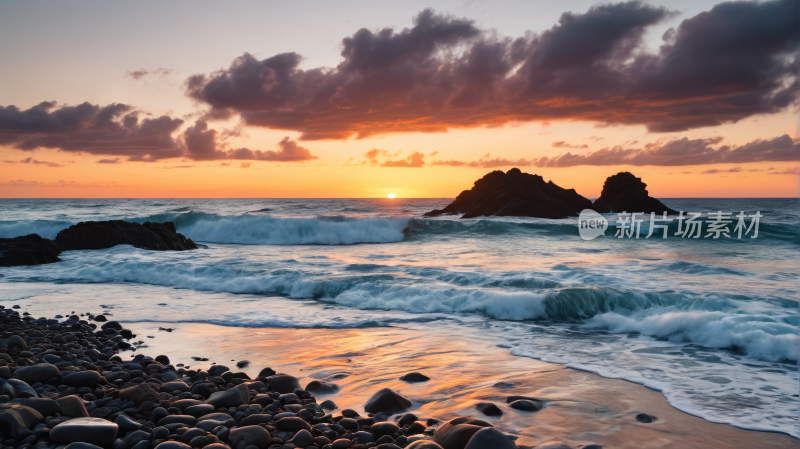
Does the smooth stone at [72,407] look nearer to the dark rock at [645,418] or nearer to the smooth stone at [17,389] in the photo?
the smooth stone at [17,389]

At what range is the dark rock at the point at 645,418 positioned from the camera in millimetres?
4082

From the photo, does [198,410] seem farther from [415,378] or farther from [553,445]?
[553,445]

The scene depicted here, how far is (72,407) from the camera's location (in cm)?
365

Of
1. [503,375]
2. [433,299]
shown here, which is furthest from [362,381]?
[433,299]

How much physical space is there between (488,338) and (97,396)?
4976mm

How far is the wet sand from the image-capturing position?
386 cm

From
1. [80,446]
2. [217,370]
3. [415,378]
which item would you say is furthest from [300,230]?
[80,446]

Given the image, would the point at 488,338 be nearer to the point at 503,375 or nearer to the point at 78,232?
the point at 503,375

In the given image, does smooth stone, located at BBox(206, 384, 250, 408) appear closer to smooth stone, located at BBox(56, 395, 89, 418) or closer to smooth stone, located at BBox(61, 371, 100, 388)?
smooth stone, located at BBox(56, 395, 89, 418)

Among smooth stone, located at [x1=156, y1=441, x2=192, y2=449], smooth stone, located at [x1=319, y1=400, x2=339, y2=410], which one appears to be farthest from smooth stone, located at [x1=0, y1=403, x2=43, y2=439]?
smooth stone, located at [x1=319, y1=400, x2=339, y2=410]

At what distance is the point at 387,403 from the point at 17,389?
3101mm

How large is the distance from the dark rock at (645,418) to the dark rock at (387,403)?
2028mm

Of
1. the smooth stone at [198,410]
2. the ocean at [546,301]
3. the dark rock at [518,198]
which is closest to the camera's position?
the smooth stone at [198,410]

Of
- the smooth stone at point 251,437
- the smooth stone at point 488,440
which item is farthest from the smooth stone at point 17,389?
the smooth stone at point 488,440
